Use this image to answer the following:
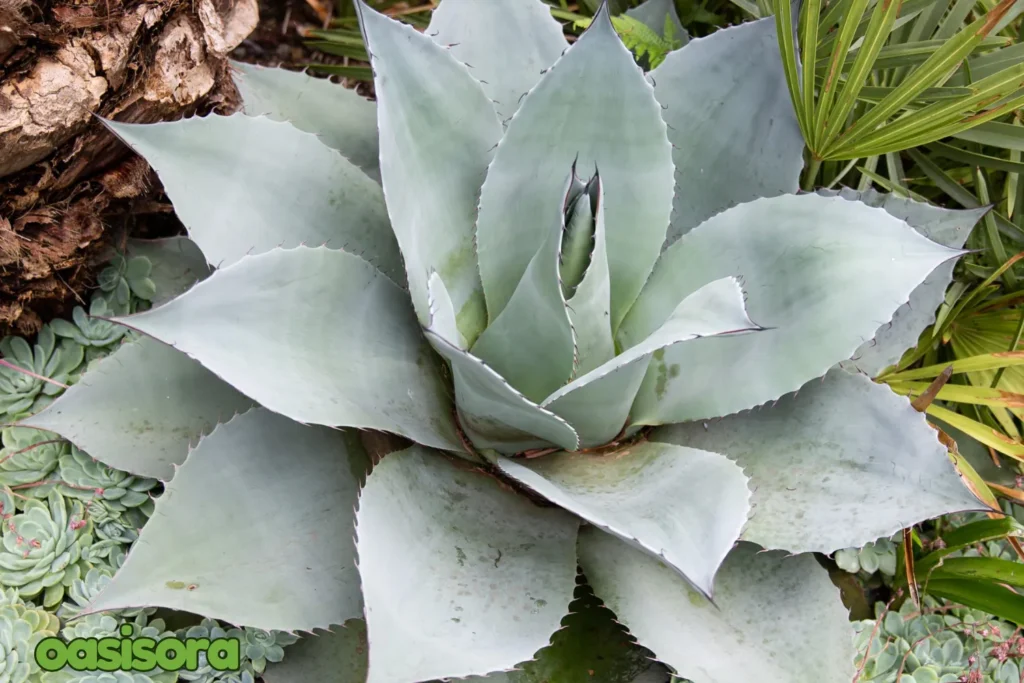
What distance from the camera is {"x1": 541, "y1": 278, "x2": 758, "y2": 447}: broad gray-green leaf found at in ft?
2.52

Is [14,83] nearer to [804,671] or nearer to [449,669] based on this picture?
[449,669]

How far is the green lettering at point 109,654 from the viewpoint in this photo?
98cm

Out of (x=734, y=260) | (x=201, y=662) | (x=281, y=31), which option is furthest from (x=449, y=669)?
(x=281, y=31)

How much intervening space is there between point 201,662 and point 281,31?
122 cm

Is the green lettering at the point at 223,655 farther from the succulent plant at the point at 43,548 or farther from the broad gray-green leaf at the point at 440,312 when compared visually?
the broad gray-green leaf at the point at 440,312

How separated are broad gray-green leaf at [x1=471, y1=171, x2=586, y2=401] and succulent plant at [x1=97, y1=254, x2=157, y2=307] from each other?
0.54 meters

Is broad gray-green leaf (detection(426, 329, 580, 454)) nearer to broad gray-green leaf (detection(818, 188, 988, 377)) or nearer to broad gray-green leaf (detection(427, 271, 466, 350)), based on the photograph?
broad gray-green leaf (detection(427, 271, 466, 350))

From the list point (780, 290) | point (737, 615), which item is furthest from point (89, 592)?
point (780, 290)

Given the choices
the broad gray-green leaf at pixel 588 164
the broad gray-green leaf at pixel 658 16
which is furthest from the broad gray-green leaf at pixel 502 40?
the broad gray-green leaf at pixel 658 16

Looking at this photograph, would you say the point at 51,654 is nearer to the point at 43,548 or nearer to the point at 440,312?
the point at 43,548

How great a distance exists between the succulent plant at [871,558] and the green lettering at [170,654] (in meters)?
0.92

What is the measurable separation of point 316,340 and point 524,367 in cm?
25

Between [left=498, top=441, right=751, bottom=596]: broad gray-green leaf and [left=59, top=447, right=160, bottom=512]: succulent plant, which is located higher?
[left=498, top=441, right=751, bottom=596]: broad gray-green leaf

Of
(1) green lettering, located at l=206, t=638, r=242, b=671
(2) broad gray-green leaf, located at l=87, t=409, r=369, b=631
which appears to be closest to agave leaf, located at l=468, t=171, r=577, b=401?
(2) broad gray-green leaf, located at l=87, t=409, r=369, b=631
